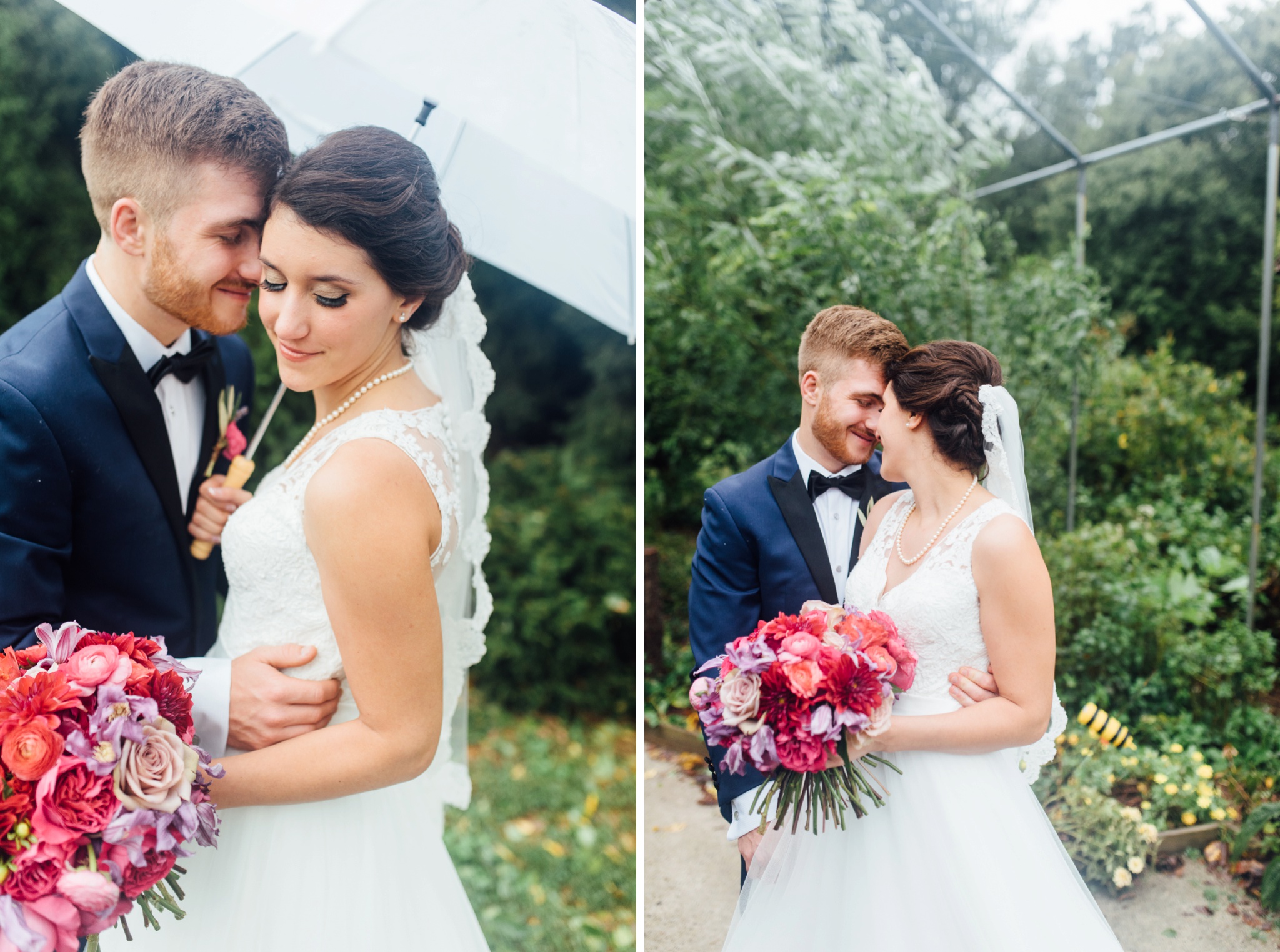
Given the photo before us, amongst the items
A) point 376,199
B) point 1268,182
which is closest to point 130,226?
point 376,199

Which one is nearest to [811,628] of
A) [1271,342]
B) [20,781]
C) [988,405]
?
[988,405]

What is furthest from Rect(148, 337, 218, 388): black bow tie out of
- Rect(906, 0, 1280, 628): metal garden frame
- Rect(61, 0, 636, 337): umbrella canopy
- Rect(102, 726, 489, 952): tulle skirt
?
Rect(906, 0, 1280, 628): metal garden frame

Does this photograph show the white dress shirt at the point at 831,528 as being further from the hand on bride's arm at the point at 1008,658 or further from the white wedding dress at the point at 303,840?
the white wedding dress at the point at 303,840

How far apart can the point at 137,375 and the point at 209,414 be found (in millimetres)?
391

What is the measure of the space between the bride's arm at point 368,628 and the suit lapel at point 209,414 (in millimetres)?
825

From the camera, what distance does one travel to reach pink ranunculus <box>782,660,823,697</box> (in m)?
1.79

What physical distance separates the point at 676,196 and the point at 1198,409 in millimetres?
4853

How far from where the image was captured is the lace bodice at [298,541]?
1.88 meters

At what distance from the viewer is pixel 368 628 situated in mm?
1775

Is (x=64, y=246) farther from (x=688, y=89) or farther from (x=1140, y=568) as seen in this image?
(x=1140, y=568)

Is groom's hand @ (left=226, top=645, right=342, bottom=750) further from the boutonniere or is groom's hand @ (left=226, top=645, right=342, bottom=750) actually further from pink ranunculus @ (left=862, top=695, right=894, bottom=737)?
pink ranunculus @ (left=862, top=695, right=894, bottom=737)

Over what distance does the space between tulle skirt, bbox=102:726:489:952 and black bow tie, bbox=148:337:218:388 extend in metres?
1.07

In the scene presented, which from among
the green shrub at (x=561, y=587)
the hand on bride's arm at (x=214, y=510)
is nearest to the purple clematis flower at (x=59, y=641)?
the hand on bride's arm at (x=214, y=510)

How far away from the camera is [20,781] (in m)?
1.47
